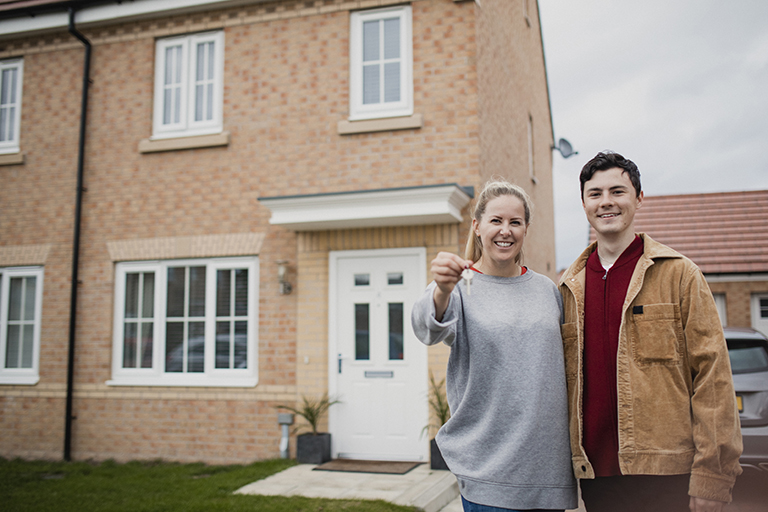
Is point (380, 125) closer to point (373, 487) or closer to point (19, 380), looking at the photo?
point (373, 487)

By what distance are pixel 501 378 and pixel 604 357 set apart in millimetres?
416

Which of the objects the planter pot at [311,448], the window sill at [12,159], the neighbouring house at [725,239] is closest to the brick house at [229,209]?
the window sill at [12,159]

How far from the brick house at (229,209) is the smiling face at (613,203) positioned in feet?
13.6

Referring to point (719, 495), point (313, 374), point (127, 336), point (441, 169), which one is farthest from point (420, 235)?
point (719, 495)

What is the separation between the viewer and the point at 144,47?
8.44 meters

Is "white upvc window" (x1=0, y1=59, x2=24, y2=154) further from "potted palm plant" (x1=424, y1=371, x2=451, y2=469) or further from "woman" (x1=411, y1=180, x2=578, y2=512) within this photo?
"woman" (x1=411, y1=180, x2=578, y2=512)

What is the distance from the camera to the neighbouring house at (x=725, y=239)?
511 inches

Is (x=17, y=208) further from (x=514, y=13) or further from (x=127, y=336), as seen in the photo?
(x=514, y=13)

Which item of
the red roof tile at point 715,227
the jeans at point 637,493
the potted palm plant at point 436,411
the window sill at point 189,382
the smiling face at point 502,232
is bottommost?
the potted palm plant at point 436,411

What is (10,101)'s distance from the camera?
9.06m

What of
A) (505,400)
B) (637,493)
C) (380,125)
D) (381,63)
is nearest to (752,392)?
(637,493)

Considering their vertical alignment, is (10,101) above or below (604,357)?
above

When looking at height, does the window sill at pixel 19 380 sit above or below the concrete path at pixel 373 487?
above

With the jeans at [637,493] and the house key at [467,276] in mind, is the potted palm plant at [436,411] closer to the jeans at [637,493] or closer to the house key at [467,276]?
the jeans at [637,493]
